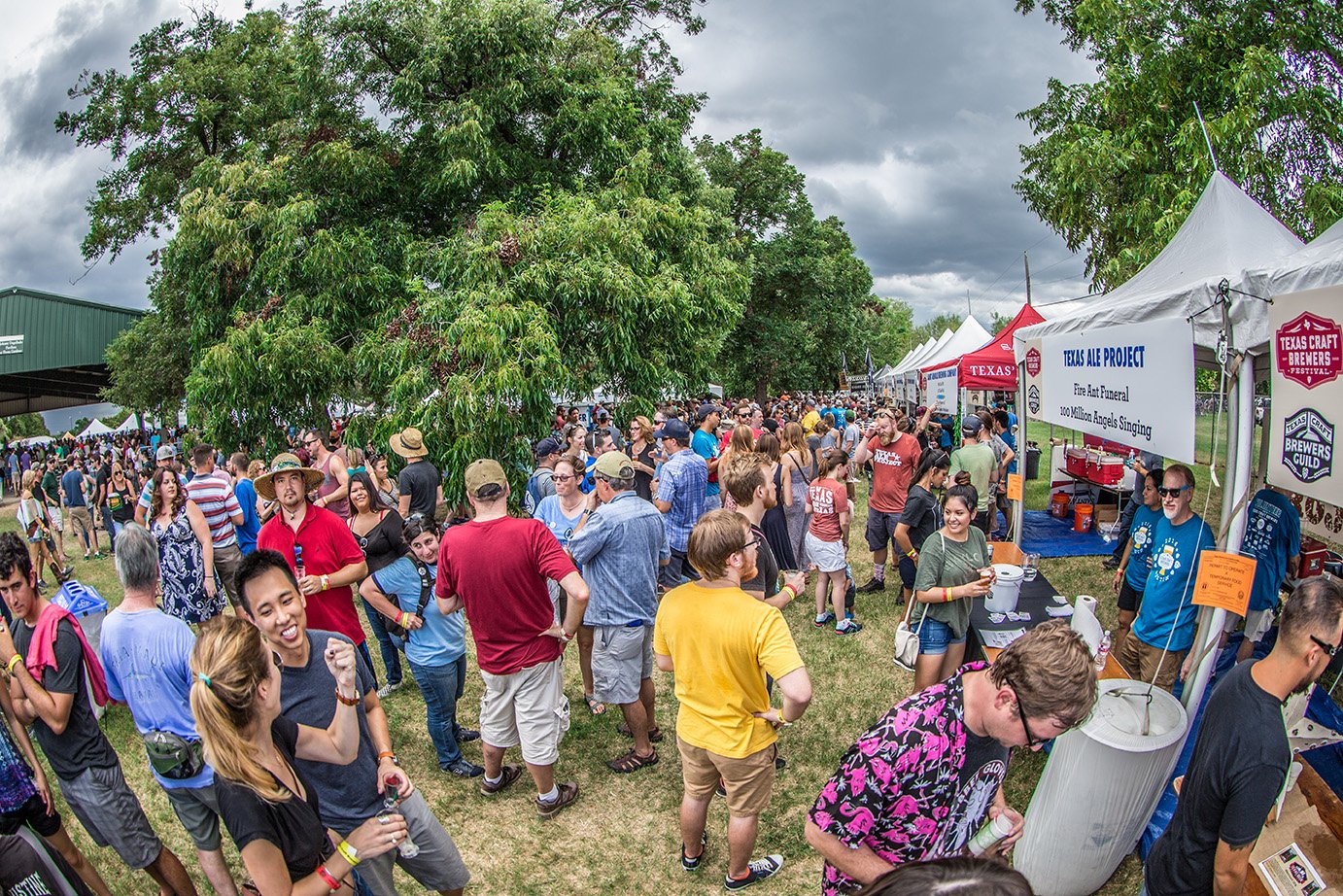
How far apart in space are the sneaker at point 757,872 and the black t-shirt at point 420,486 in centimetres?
418

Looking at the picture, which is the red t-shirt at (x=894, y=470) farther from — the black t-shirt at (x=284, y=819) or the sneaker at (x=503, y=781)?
the black t-shirt at (x=284, y=819)

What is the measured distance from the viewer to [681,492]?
19.1 ft

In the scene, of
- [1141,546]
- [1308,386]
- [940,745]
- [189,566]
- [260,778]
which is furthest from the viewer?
[189,566]

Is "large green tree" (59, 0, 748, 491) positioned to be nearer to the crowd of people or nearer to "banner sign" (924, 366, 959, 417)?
the crowd of people

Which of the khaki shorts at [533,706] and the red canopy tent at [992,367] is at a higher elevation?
the red canopy tent at [992,367]

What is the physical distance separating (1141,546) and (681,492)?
3.23 metres

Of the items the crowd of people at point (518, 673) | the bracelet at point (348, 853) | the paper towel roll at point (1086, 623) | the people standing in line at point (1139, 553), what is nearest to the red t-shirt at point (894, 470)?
the crowd of people at point (518, 673)

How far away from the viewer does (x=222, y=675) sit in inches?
73.0

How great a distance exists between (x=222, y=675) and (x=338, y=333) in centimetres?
1003

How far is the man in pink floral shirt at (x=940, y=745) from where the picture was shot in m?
1.69

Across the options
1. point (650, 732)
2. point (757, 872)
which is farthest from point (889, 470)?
point (757, 872)

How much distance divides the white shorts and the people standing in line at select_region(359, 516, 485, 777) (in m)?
3.12

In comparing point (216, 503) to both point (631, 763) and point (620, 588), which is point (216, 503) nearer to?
point (620, 588)

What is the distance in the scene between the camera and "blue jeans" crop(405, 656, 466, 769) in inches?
167
